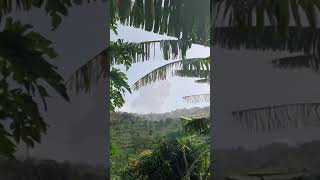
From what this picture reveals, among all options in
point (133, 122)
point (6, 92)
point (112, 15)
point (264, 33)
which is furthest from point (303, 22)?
point (133, 122)

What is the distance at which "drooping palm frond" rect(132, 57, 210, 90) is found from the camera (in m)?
7.38

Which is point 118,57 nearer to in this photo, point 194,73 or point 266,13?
point 194,73

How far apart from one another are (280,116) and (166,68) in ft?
12.3

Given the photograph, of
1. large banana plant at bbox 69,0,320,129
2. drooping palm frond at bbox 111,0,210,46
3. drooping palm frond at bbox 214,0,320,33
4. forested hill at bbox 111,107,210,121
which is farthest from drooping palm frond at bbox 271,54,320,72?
forested hill at bbox 111,107,210,121

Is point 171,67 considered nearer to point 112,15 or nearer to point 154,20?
point 112,15

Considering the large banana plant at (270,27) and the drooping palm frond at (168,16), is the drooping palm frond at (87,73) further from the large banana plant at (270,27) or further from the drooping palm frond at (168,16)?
the drooping palm frond at (168,16)

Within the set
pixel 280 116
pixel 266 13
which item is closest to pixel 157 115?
pixel 280 116

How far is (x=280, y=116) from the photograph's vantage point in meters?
4.08

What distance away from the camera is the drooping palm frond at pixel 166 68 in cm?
738

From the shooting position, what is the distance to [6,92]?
12.9 ft

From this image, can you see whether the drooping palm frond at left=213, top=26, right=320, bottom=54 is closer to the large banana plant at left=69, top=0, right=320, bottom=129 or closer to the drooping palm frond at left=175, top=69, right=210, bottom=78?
the large banana plant at left=69, top=0, right=320, bottom=129

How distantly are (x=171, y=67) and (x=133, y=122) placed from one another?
3.66 metres

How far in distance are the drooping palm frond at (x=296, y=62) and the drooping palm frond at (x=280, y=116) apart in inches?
12.2

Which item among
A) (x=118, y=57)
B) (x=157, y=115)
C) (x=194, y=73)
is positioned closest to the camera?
(x=118, y=57)
